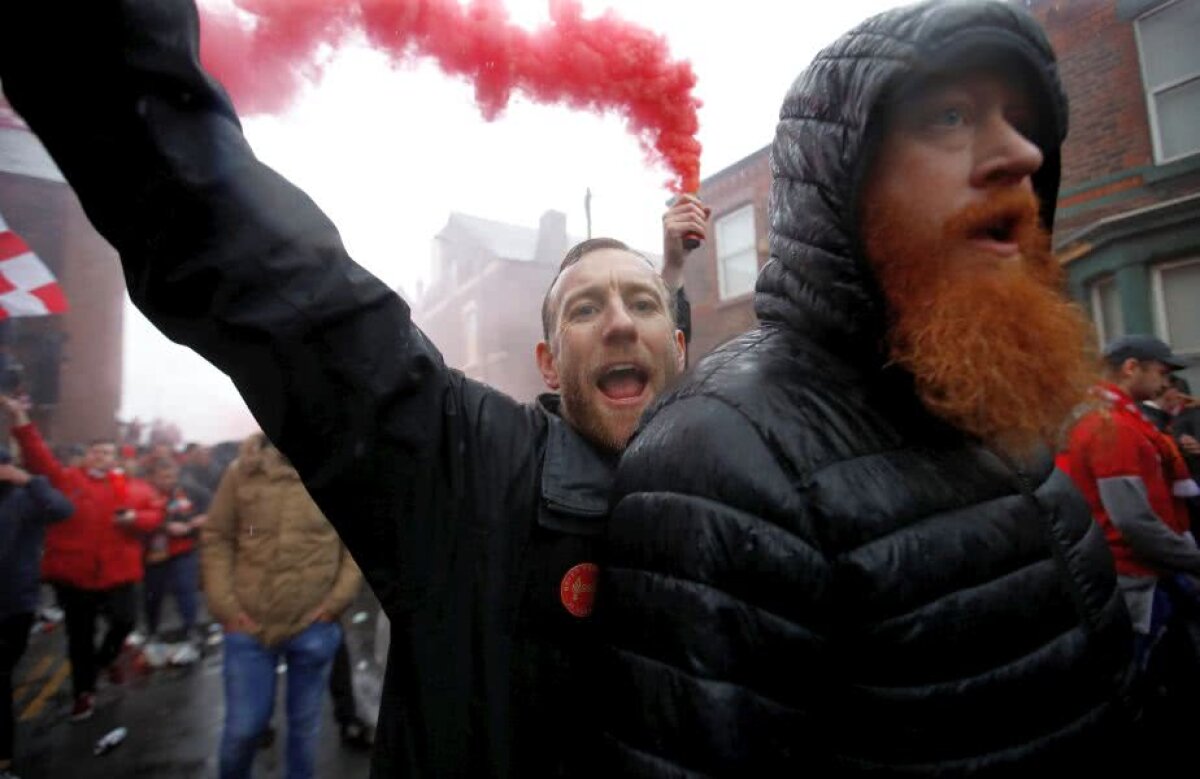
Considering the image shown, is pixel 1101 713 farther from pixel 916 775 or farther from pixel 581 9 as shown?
pixel 581 9

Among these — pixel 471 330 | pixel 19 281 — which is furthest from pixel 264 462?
pixel 471 330

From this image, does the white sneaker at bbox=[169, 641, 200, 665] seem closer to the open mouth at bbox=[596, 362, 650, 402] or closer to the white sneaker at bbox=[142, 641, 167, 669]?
the white sneaker at bbox=[142, 641, 167, 669]

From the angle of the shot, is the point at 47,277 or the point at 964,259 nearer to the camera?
the point at 964,259

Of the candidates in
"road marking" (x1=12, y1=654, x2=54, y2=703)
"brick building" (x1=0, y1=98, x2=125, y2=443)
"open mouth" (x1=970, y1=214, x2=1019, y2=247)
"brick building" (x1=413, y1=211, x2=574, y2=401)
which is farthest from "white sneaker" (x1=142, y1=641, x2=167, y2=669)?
"brick building" (x1=413, y1=211, x2=574, y2=401)

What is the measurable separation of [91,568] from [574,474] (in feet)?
19.9

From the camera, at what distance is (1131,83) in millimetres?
8242

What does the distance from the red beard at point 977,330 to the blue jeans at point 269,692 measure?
3.53 metres

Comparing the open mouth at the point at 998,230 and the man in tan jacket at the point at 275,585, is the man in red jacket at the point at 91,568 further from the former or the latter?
the open mouth at the point at 998,230

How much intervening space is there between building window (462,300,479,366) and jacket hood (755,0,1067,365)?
29.2 metres

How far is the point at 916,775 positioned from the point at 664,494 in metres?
0.54

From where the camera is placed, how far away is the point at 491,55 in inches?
118

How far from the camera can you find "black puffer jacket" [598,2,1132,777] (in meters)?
0.90

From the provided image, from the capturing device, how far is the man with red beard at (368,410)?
1013 mm

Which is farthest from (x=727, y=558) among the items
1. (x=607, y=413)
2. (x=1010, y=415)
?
(x=607, y=413)
